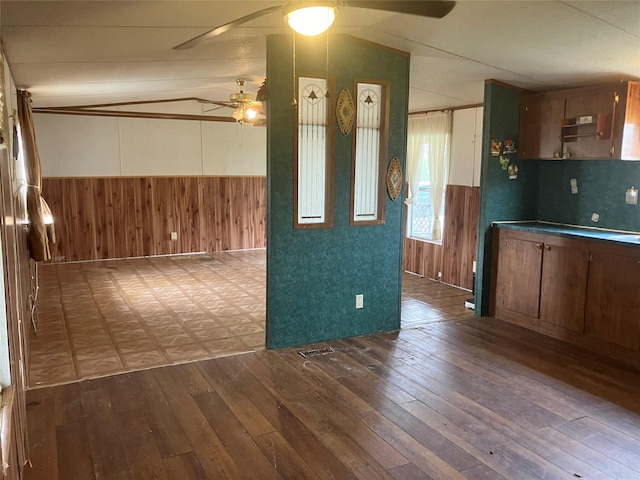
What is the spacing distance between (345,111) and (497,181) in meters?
1.87

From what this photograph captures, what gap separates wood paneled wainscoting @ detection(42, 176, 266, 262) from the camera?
7.51 metres

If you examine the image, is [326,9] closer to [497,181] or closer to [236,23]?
[236,23]

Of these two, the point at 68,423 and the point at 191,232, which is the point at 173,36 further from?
the point at 191,232

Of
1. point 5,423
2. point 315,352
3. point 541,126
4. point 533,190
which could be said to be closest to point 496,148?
point 541,126

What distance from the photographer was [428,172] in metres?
6.82

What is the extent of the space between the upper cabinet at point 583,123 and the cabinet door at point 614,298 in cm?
91

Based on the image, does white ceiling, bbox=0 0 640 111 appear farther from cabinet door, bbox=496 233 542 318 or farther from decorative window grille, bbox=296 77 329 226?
cabinet door, bbox=496 233 542 318

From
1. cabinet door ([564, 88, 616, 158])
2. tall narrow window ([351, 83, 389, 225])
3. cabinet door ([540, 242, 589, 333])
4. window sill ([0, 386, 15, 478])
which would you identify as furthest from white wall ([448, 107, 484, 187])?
window sill ([0, 386, 15, 478])

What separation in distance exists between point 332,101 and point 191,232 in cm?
495

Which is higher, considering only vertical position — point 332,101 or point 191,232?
point 332,101

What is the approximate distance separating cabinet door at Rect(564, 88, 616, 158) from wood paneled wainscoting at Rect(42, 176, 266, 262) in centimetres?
554

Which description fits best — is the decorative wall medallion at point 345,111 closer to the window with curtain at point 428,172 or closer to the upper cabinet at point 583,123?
the upper cabinet at point 583,123

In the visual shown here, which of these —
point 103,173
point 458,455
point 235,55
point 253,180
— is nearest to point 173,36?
point 235,55

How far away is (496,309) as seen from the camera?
5.08 meters
